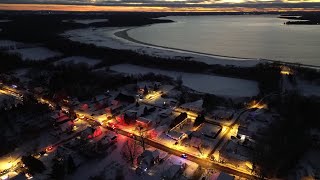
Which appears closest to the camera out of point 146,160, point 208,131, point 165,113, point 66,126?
point 146,160

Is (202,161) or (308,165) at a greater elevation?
(308,165)

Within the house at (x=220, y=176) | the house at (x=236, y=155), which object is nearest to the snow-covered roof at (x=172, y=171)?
the house at (x=220, y=176)

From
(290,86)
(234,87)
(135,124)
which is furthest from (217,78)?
(135,124)

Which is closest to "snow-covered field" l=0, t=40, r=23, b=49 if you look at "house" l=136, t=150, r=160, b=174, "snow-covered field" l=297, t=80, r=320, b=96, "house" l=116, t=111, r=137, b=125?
"house" l=116, t=111, r=137, b=125

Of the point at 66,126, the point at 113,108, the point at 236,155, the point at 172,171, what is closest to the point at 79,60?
the point at 113,108

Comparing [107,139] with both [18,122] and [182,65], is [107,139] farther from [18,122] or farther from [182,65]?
[182,65]

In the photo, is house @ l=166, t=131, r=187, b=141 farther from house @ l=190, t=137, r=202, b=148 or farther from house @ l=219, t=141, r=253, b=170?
house @ l=219, t=141, r=253, b=170

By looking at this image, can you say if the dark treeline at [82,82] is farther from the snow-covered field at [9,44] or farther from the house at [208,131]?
the snow-covered field at [9,44]
